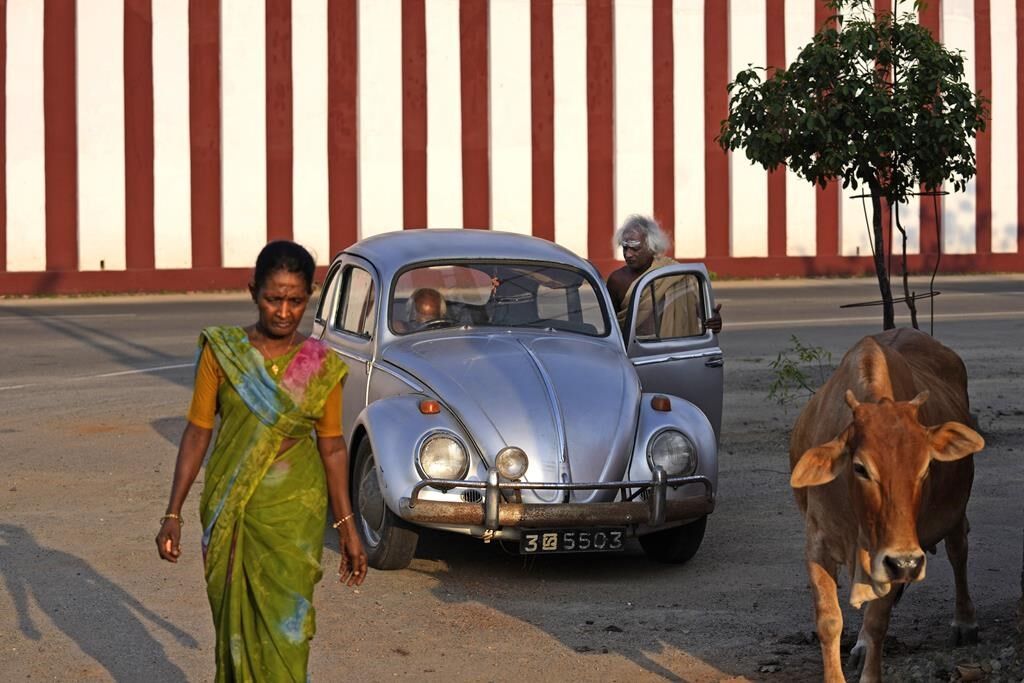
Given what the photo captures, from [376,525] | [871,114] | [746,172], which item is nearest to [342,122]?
[746,172]

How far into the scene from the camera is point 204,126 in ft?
101

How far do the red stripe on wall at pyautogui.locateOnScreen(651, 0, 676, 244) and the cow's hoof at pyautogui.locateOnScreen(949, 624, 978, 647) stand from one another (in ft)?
87.3

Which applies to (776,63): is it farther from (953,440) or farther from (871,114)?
(953,440)

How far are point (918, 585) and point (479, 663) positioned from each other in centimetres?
272

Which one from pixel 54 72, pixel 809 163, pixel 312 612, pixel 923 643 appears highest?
pixel 54 72

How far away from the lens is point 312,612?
5406mm

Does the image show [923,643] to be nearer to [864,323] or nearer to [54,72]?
[864,323]

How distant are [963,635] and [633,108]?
88.6 ft

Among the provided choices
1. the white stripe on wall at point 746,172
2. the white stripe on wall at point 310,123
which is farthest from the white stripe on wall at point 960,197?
the white stripe on wall at point 310,123

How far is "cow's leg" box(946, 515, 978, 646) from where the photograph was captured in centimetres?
738

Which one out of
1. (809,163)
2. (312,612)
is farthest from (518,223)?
(312,612)

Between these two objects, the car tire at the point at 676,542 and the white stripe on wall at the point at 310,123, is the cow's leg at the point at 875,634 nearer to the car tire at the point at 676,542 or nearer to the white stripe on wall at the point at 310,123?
the car tire at the point at 676,542

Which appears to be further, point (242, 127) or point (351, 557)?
point (242, 127)

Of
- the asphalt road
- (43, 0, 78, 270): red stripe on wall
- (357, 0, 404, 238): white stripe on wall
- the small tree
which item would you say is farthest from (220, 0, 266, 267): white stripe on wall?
the small tree
